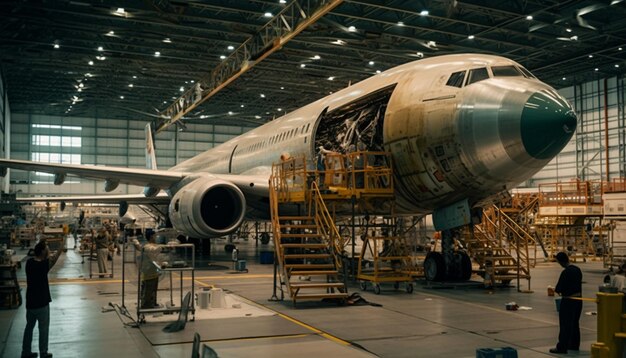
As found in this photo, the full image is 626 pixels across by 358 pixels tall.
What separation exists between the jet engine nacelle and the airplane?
0.03m

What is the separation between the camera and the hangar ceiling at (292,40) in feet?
76.4

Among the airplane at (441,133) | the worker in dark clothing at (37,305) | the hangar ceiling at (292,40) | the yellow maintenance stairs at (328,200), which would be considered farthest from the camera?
the hangar ceiling at (292,40)

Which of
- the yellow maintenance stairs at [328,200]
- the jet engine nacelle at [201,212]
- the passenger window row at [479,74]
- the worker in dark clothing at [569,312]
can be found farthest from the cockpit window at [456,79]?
the jet engine nacelle at [201,212]

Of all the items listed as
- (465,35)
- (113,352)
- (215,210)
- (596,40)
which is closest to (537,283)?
(215,210)

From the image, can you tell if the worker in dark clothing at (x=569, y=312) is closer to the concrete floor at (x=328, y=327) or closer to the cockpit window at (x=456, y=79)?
the concrete floor at (x=328, y=327)

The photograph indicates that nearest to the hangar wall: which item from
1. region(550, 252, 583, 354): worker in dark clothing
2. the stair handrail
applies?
the stair handrail

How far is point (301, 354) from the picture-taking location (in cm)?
647

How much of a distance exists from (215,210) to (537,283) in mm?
8808

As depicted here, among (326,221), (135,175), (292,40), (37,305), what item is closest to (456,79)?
(326,221)

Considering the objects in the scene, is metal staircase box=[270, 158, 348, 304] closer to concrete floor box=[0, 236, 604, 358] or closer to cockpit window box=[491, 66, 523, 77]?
concrete floor box=[0, 236, 604, 358]

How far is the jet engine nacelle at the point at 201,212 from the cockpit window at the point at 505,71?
7244 mm

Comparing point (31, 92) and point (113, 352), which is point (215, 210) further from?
point (31, 92)

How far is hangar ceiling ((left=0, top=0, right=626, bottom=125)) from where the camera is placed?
23297 mm

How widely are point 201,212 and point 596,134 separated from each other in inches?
1425
